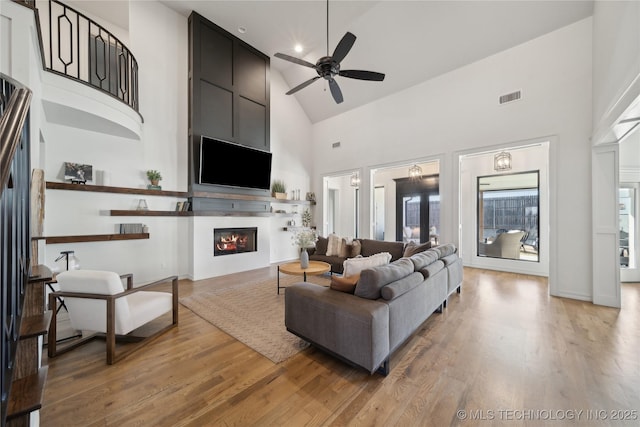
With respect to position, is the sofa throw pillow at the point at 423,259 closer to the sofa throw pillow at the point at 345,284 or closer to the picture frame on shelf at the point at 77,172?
the sofa throw pillow at the point at 345,284

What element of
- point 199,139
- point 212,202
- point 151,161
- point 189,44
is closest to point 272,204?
point 212,202

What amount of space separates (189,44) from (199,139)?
2.04 metres

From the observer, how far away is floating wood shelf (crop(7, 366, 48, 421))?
90cm

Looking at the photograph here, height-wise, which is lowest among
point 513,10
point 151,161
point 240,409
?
point 240,409

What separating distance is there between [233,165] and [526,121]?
588 centimetres

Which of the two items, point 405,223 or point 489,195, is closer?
point 489,195

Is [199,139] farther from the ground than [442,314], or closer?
farther from the ground

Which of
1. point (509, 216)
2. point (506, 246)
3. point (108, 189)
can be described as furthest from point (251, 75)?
point (506, 246)

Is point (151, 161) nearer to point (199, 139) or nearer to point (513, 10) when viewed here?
point (199, 139)

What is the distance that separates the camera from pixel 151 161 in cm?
489

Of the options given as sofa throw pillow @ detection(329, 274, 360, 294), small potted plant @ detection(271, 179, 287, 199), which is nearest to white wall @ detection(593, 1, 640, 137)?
sofa throw pillow @ detection(329, 274, 360, 294)

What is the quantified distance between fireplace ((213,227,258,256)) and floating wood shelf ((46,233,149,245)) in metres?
1.35

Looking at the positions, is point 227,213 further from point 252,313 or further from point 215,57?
point 215,57

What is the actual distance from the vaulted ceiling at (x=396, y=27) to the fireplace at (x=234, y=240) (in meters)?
4.61
